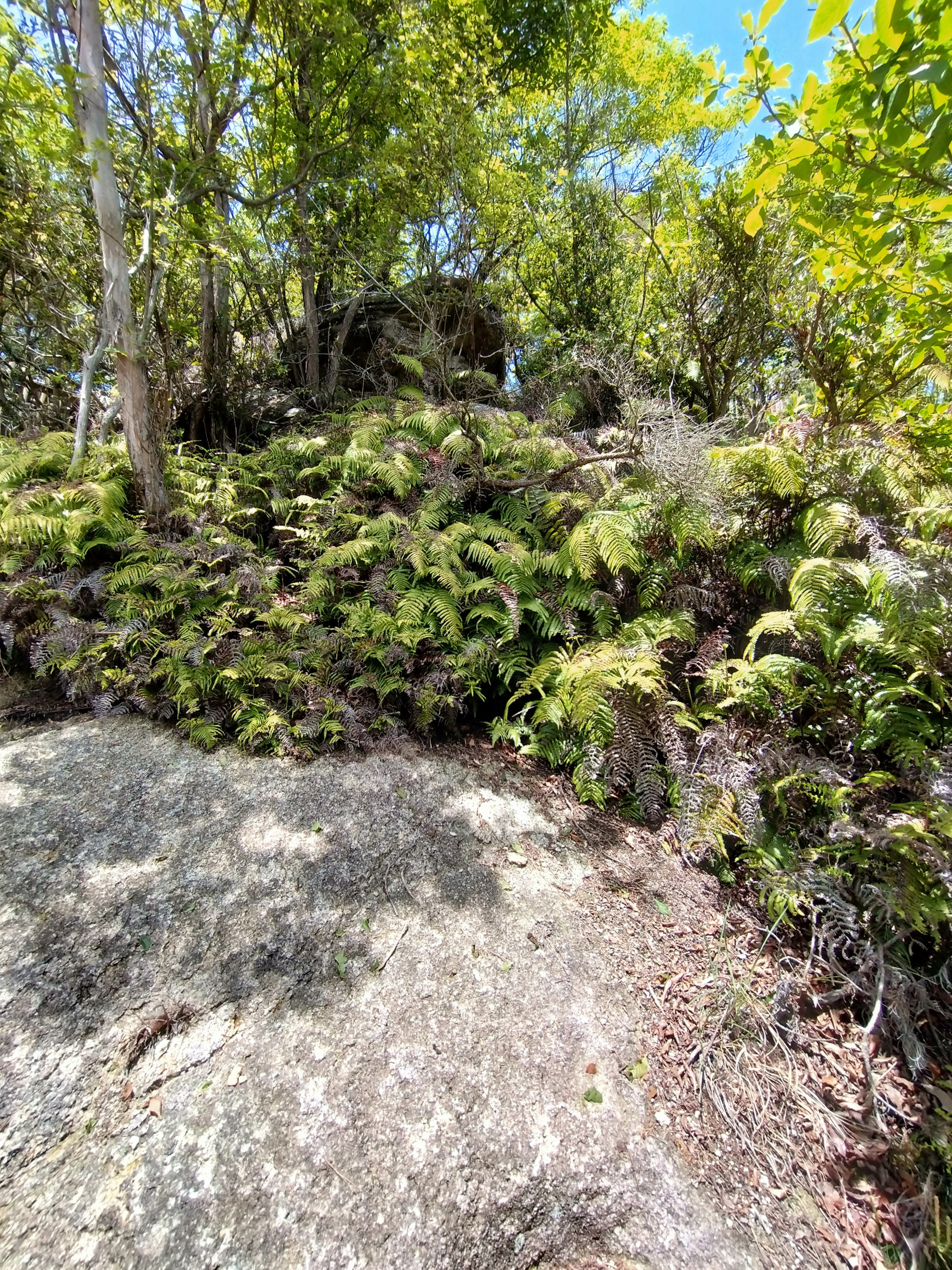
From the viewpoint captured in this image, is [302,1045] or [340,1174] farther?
[302,1045]

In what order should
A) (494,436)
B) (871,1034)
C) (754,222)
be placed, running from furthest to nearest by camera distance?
(494,436) → (871,1034) → (754,222)

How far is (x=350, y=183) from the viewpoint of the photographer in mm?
6188

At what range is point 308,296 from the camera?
649 cm

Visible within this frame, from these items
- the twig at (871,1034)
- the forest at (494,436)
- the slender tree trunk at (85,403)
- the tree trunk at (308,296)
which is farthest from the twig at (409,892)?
the tree trunk at (308,296)

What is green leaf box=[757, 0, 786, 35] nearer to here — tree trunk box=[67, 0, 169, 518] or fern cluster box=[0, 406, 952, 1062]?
fern cluster box=[0, 406, 952, 1062]

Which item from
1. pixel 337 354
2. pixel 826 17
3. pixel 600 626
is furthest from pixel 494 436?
pixel 826 17

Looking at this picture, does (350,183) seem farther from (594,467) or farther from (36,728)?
(36,728)

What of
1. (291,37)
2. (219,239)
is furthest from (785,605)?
(291,37)

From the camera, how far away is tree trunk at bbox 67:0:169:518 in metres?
3.63

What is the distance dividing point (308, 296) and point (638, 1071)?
776cm

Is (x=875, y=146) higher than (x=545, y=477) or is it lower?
higher

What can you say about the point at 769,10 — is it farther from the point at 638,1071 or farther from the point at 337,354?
the point at 337,354

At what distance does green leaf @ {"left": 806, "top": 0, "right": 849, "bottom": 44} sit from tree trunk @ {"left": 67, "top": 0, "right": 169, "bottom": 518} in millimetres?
4302

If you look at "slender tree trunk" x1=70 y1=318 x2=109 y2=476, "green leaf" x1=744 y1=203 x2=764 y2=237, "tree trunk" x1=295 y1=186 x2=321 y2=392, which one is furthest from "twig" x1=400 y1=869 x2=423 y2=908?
"tree trunk" x1=295 y1=186 x2=321 y2=392
